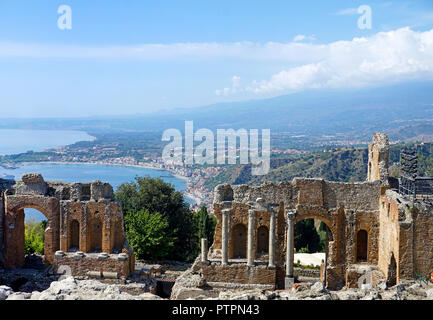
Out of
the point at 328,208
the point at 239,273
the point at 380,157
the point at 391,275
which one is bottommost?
the point at 239,273

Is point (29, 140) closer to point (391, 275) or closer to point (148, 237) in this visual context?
point (148, 237)

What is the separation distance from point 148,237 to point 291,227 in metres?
11.4

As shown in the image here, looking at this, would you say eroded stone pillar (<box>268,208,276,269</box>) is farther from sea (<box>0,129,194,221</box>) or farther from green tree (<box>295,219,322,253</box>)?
sea (<box>0,129,194,221</box>)

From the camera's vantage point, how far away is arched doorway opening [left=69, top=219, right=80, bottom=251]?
26220mm

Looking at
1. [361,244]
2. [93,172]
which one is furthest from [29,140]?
[361,244]

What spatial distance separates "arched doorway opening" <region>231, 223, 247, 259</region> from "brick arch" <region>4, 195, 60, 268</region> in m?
9.39

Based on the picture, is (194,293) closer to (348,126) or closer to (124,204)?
(124,204)

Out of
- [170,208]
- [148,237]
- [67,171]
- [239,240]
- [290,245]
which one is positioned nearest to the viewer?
[290,245]

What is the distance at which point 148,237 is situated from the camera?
32406 mm

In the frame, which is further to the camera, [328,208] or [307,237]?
→ [307,237]

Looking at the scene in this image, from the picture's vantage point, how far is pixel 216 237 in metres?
26.2

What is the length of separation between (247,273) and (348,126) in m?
176

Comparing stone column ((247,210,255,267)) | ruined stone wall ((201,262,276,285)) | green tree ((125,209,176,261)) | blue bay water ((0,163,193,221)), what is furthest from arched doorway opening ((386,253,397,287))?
blue bay water ((0,163,193,221))

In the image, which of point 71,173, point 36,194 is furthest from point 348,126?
point 36,194
